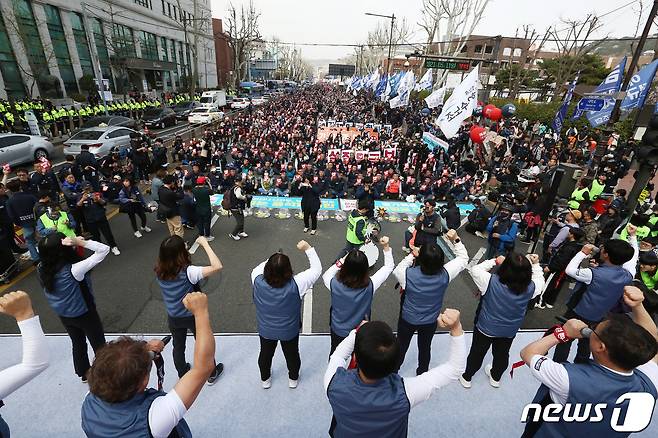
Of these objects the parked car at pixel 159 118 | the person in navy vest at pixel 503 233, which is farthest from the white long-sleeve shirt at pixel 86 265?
the parked car at pixel 159 118

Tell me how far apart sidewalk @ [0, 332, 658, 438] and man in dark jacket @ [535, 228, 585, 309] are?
2019mm

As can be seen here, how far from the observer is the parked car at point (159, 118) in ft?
76.9

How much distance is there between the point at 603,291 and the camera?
3.71m

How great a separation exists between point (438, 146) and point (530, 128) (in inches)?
595

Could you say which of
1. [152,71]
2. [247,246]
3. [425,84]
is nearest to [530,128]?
[425,84]

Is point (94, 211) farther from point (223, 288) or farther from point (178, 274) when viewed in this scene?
point (178, 274)

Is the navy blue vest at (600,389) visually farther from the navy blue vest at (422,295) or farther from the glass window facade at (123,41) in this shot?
the glass window facade at (123,41)

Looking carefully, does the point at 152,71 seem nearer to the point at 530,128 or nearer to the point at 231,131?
the point at 231,131

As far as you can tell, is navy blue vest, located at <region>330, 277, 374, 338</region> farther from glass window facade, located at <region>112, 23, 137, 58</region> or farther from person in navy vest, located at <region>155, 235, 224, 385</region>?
glass window facade, located at <region>112, 23, 137, 58</region>

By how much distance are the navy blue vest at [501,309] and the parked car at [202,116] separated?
2644cm

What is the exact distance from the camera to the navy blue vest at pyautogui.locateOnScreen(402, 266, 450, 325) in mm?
3418

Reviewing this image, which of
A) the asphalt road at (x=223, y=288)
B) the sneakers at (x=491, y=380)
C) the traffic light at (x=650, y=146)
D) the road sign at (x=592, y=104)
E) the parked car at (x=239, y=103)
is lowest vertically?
the parked car at (x=239, y=103)

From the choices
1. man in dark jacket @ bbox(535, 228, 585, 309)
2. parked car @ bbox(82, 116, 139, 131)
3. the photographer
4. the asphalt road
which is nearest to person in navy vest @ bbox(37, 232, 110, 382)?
the asphalt road

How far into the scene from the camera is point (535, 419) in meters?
2.36
